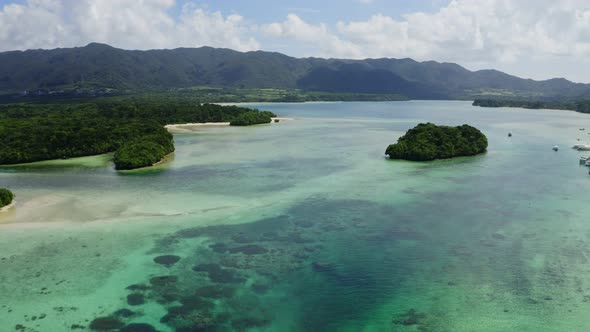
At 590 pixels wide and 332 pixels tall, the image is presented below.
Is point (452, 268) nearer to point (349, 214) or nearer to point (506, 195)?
point (349, 214)

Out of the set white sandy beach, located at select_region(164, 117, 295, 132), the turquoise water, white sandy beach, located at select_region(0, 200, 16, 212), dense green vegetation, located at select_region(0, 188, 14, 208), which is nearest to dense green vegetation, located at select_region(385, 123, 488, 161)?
the turquoise water

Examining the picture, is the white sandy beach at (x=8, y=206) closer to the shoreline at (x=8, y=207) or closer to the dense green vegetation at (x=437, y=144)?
the shoreline at (x=8, y=207)

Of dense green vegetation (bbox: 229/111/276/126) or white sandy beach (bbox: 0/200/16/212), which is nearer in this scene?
white sandy beach (bbox: 0/200/16/212)

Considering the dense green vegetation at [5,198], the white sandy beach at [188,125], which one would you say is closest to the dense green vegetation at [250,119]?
the white sandy beach at [188,125]

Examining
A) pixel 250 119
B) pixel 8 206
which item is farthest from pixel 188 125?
pixel 8 206

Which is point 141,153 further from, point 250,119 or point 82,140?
point 250,119

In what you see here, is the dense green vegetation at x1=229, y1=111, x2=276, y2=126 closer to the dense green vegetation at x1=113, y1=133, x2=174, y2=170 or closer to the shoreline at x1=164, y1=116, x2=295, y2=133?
the shoreline at x1=164, y1=116, x2=295, y2=133
